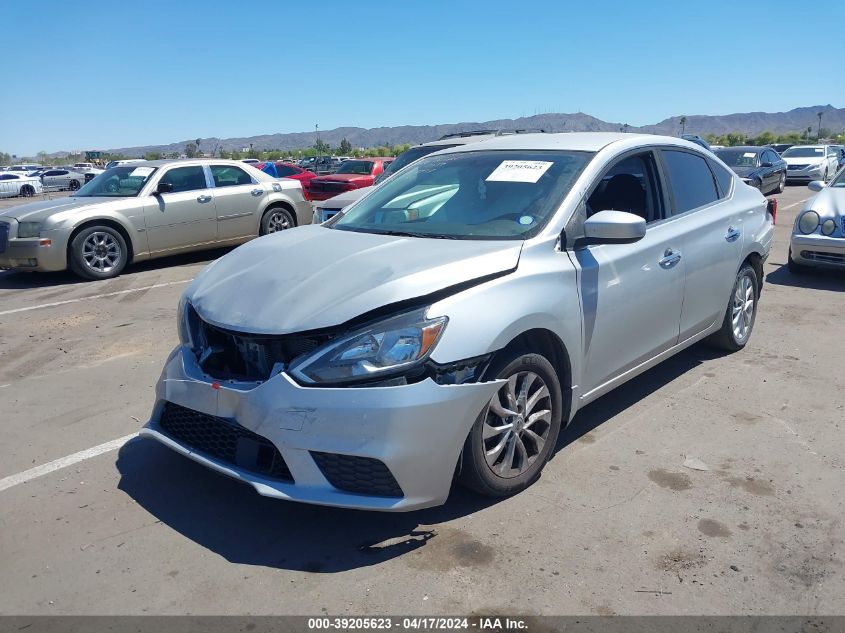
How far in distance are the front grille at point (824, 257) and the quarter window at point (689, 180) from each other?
4.12 metres

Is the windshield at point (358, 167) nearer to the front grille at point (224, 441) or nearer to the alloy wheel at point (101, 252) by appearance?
the alloy wheel at point (101, 252)

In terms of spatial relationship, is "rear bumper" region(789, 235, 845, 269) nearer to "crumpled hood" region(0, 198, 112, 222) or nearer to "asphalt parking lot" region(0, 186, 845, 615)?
"asphalt parking lot" region(0, 186, 845, 615)

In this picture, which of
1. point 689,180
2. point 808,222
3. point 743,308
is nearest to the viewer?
point 689,180

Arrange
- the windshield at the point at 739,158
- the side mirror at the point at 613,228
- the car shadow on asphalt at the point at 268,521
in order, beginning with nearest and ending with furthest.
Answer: the car shadow on asphalt at the point at 268,521
the side mirror at the point at 613,228
the windshield at the point at 739,158

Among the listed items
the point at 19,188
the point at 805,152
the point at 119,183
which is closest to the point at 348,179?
the point at 119,183

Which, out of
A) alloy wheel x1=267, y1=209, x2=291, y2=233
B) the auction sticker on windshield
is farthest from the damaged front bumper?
alloy wheel x1=267, y1=209, x2=291, y2=233

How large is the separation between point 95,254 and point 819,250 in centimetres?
908

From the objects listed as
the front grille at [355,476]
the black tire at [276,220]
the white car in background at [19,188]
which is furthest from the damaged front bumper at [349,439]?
the white car in background at [19,188]

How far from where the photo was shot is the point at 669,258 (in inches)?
174

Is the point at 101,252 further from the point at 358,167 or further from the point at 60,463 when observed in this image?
the point at 358,167

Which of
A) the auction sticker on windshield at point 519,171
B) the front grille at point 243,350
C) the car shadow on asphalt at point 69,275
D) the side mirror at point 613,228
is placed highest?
the auction sticker on windshield at point 519,171

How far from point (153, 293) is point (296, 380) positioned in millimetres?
6204

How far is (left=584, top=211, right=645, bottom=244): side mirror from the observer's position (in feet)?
12.0

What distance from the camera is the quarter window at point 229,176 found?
10875 millimetres
